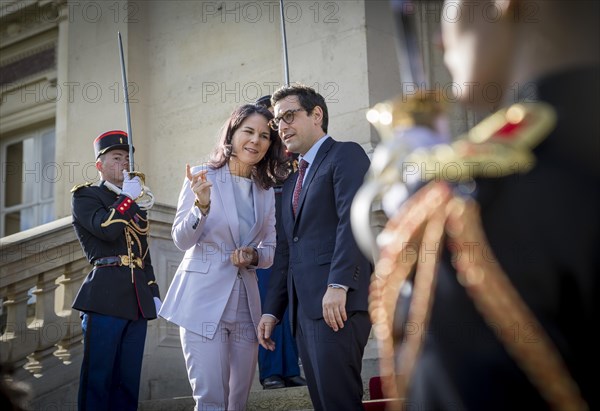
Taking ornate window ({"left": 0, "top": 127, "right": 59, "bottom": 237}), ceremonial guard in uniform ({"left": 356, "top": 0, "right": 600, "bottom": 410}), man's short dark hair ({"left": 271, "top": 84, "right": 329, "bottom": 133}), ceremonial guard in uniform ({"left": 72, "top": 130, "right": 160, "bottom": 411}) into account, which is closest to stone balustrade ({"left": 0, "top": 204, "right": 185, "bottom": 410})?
ceremonial guard in uniform ({"left": 72, "top": 130, "right": 160, "bottom": 411})

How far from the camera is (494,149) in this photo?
162 centimetres

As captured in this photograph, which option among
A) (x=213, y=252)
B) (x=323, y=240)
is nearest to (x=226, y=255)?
(x=213, y=252)

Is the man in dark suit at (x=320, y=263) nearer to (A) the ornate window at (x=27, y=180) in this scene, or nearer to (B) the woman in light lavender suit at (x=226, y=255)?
(B) the woman in light lavender suit at (x=226, y=255)

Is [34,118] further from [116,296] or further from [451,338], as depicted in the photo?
Answer: [451,338]

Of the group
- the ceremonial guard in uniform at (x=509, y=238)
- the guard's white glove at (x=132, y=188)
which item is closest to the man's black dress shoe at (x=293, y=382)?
the guard's white glove at (x=132, y=188)

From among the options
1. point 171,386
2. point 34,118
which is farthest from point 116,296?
point 34,118

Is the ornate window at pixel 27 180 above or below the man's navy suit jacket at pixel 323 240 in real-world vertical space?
above

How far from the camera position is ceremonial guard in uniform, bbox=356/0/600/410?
1.50 metres

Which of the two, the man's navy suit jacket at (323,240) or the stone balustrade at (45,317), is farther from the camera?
the stone balustrade at (45,317)

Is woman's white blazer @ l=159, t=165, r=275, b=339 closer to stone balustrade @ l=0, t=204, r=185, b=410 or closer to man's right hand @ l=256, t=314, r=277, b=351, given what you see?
man's right hand @ l=256, t=314, r=277, b=351

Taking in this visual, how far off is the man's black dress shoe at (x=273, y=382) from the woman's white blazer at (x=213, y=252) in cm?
139

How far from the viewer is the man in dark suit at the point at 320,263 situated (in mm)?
4168

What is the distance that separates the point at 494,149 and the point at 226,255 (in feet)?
10.9

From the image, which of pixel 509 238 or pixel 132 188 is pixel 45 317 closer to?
pixel 132 188
